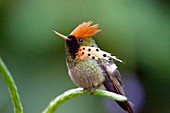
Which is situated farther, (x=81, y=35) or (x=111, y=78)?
(x=111, y=78)

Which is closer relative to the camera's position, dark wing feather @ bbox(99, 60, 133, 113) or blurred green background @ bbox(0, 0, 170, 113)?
dark wing feather @ bbox(99, 60, 133, 113)

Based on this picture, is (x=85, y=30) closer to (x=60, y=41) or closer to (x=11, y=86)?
(x=11, y=86)

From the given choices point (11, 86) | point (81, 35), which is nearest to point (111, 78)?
point (81, 35)

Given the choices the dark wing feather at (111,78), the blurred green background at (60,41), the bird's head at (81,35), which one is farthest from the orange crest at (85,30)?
the blurred green background at (60,41)

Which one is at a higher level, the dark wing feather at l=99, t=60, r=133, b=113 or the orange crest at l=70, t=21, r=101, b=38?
the orange crest at l=70, t=21, r=101, b=38

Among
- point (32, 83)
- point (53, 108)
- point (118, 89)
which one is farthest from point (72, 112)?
point (53, 108)

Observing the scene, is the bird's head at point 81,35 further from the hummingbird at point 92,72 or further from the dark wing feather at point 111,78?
the dark wing feather at point 111,78

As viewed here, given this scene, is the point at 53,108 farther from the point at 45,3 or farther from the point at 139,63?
the point at 139,63

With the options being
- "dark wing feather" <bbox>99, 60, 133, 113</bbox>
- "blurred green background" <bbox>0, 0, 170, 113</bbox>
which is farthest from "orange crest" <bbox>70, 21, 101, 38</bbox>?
"blurred green background" <bbox>0, 0, 170, 113</bbox>

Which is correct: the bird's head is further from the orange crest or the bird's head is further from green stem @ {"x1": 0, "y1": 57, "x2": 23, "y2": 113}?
green stem @ {"x1": 0, "y1": 57, "x2": 23, "y2": 113}
